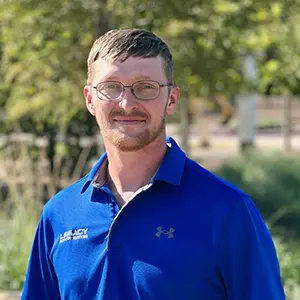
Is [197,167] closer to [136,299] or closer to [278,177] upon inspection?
[136,299]

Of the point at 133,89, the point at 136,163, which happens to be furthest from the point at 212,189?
the point at 133,89

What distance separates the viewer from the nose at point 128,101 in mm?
2186

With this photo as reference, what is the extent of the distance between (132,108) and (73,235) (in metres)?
0.45

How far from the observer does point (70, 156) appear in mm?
9883

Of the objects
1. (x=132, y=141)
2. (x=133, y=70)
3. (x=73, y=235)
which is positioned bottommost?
(x=73, y=235)

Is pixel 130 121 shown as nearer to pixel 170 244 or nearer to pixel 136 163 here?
pixel 136 163

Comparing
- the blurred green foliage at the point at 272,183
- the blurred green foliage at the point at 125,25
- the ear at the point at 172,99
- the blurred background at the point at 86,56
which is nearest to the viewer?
the ear at the point at 172,99

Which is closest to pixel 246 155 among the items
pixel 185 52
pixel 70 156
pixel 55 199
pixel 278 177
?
Answer: pixel 278 177

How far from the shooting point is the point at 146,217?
7.04 feet

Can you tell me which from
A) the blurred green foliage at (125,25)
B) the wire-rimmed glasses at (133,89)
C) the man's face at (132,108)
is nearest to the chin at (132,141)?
the man's face at (132,108)

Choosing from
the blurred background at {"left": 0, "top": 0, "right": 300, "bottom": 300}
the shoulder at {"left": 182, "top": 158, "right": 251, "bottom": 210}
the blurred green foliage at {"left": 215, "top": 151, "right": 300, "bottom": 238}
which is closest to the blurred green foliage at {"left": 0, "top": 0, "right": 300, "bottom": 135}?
the blurred background at {"left": 0, "top": 0, "right": 300, "bottom": 300}

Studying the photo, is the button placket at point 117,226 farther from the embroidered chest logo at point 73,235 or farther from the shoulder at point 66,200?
the shoulder at point 66,200

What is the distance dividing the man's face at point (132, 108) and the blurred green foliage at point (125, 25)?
413 centimetres

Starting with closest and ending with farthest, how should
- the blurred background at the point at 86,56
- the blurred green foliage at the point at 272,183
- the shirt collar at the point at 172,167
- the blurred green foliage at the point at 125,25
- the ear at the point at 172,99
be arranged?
the shirt collar at the point at 172,167
the ear at the point at 172,99
the blurred background at the point at 86,56
the blurred green foliage at the point at 125,25
the blurred green foliage at the point at 272,183
